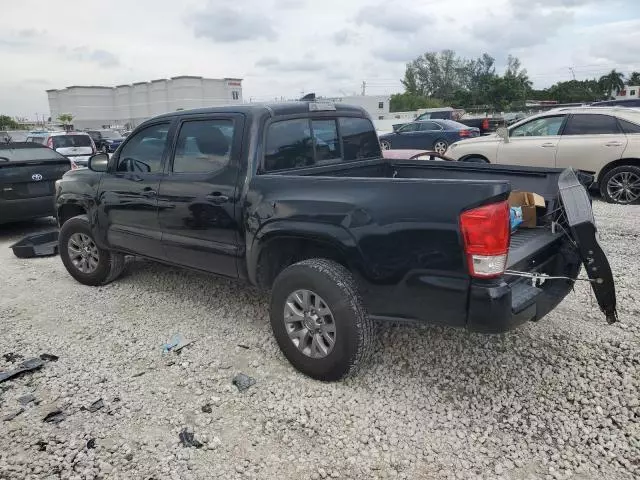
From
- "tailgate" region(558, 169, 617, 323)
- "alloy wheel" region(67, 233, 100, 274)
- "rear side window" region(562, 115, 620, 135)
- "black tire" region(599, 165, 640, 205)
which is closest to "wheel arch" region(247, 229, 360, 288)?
"tailgate" region(558, 169, 617, 323)

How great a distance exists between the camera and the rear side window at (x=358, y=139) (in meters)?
4.50

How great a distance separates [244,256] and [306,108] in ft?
4.34

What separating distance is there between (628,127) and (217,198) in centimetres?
803

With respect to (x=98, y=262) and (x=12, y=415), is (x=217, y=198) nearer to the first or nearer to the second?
(x=12, y=415)

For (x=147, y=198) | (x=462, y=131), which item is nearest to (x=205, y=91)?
(x=462, y=131)

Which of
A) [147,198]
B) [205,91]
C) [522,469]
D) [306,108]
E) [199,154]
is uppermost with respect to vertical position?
[205,91]

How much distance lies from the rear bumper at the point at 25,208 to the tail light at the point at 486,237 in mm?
7356

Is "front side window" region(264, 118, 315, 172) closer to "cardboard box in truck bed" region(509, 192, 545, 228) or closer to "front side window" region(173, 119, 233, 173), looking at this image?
"front side window" region(173, 119, 233, 173)

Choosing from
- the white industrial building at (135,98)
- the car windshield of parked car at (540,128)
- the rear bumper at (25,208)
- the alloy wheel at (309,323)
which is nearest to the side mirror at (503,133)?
the car windshield of parked car at (540,128)

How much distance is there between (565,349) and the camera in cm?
371

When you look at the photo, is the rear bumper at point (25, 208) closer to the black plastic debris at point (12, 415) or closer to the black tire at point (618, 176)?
the black plastic debris at point (12, 415)

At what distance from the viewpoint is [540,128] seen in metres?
9.68

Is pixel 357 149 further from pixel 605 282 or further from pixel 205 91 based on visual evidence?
pixel 205 91

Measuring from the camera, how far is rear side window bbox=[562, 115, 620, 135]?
29.3 feet
